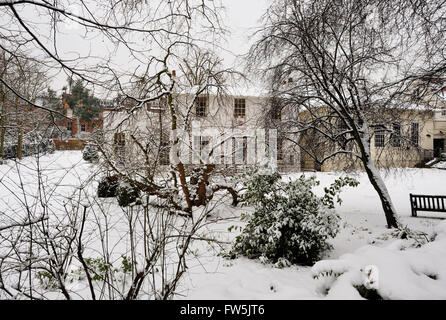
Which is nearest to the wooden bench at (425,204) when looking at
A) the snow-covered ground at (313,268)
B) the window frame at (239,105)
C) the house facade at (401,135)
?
the snow-covered ground at (313,268)

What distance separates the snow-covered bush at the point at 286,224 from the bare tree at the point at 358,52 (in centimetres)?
270

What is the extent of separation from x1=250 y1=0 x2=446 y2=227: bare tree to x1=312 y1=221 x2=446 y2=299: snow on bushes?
3949 millimetres

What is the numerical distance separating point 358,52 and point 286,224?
5.88 meters

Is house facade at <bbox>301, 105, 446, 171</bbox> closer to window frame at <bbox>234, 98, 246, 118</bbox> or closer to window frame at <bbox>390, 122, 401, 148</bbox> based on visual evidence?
window frame at <bbox>390, 122, 401, 148</bbox>

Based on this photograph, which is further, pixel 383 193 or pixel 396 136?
pixel 396 136

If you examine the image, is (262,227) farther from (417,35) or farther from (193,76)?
(193,76)

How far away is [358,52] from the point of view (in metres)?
6.84

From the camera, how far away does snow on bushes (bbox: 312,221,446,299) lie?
2150 millimetres

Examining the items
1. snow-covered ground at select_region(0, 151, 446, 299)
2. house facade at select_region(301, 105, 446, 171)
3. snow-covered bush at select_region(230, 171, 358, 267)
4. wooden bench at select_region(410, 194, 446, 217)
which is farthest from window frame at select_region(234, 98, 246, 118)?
snow-covered bush at select_region(230, 171, 358, 267)

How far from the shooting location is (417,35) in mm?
4406

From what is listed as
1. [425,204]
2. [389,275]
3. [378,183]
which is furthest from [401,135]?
[389,275]

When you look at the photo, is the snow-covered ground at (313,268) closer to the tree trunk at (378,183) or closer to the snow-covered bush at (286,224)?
the snow-covered bush at (286,224)

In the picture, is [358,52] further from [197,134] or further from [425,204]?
[197,134]

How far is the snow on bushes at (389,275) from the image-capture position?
2.15 metres
